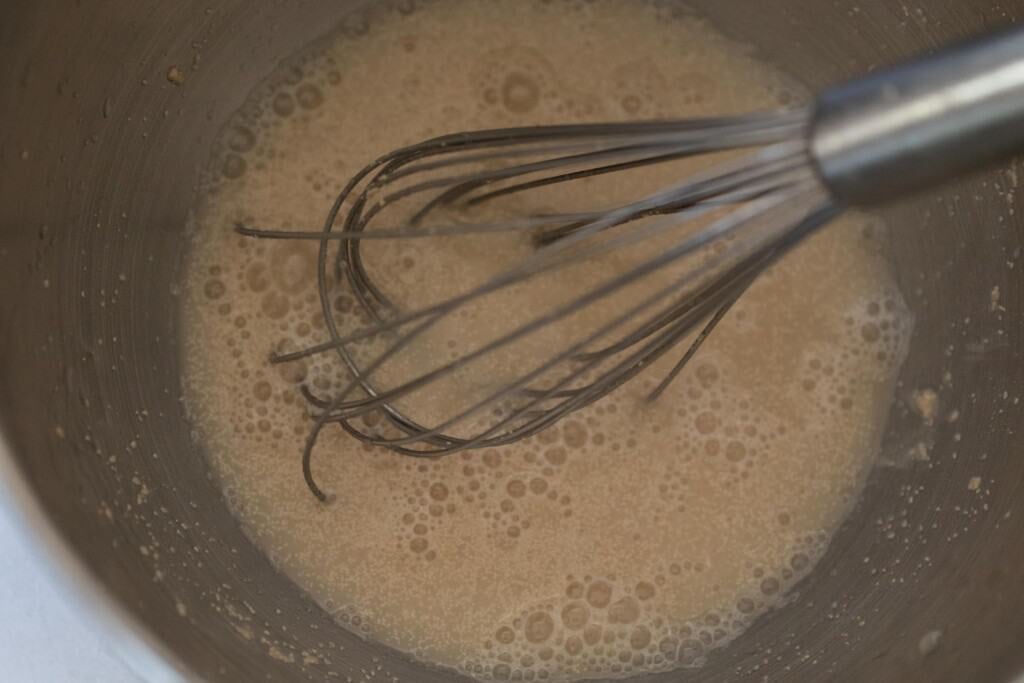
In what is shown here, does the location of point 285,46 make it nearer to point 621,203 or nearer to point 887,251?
point 621,203

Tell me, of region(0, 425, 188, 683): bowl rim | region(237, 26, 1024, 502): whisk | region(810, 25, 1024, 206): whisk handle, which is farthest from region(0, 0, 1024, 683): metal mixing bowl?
region(810, 25, 1024, 206): whisk handle

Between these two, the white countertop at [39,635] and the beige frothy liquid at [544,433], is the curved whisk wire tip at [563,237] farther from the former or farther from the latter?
the white countertop at [39,635]

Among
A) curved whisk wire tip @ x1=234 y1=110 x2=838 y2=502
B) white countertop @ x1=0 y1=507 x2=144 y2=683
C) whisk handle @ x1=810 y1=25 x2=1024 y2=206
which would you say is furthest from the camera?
white countertop @ x1=0 y1=507 x2=144 y2=683

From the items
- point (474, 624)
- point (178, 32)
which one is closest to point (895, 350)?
point (474, 624)

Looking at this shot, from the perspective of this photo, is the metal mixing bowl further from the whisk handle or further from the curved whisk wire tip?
the whisk handle

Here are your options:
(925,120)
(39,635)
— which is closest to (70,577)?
(39,635)

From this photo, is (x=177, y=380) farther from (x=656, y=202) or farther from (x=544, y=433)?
(x=656, y=202)

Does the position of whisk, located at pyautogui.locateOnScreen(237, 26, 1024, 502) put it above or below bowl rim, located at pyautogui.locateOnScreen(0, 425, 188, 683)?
above
